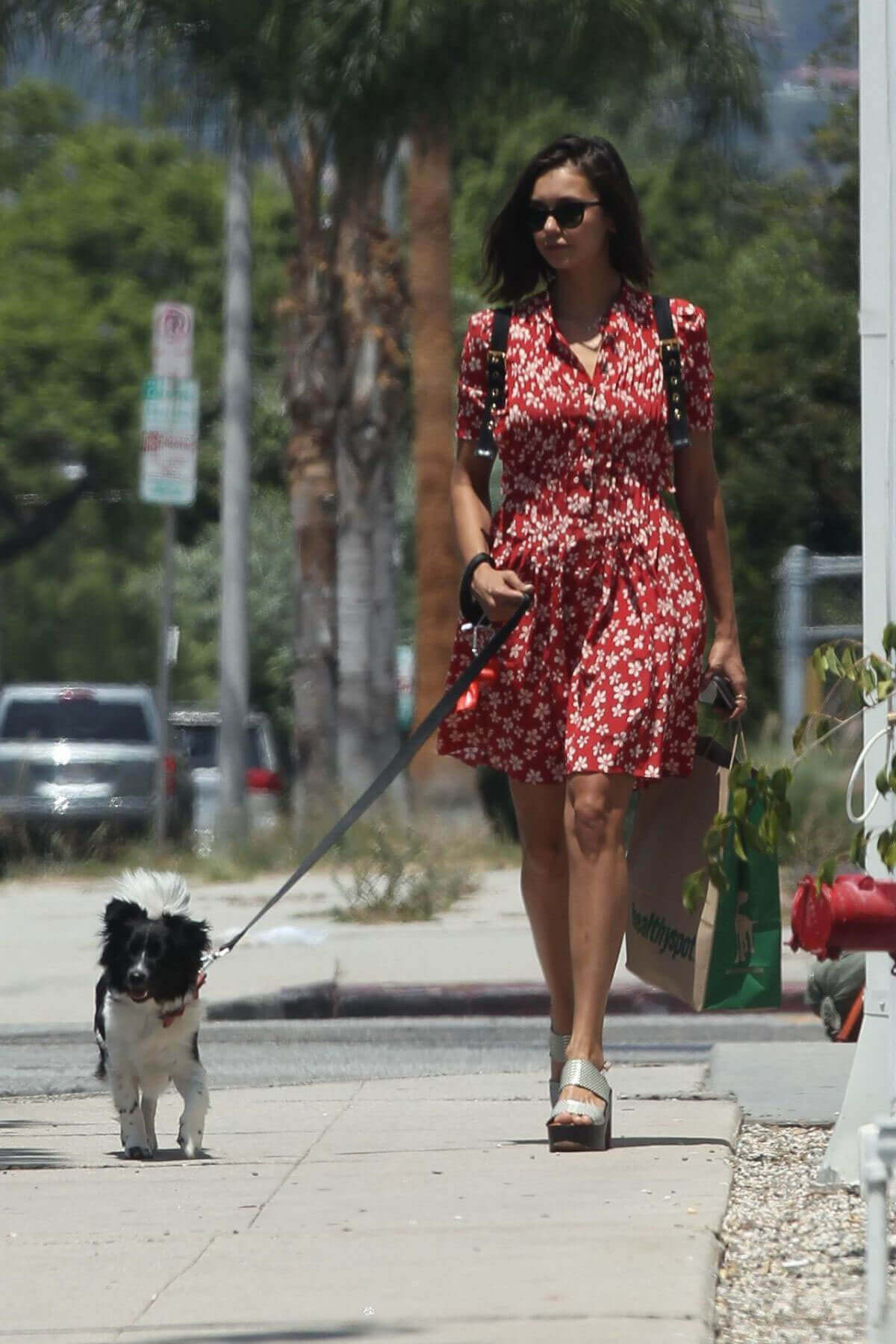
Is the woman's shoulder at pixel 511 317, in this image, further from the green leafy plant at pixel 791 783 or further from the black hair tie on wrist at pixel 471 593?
the green leafy plant at pixel 791 783

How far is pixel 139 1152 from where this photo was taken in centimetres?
530

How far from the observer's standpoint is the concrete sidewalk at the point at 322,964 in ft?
30.1

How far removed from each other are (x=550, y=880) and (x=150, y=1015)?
1040mm

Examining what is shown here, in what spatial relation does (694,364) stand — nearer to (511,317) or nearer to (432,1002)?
(511,317)

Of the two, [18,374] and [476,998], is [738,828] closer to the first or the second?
[476,998]

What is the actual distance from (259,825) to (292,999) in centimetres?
961

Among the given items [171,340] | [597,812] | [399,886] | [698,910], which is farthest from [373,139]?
[698,910]

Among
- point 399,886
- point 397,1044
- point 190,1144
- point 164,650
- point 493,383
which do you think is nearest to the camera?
point 493,383

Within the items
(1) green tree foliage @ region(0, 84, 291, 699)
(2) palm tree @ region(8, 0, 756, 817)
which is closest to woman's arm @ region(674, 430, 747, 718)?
(2) palm tree @ region(8, 0, 756, 817)

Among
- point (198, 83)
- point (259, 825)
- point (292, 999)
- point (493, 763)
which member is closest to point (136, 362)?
point (259, 825)

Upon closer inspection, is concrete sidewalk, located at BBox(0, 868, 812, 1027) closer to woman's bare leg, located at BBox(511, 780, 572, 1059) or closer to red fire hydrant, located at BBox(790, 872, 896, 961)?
woman's bare leg, located at BBox(511, 780, 572, 1059)

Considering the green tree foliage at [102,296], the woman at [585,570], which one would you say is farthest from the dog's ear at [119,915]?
the green tree foliage at [102,296]

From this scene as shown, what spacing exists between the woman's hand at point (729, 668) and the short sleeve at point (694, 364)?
44 centimetres

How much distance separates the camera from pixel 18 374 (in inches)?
1628
